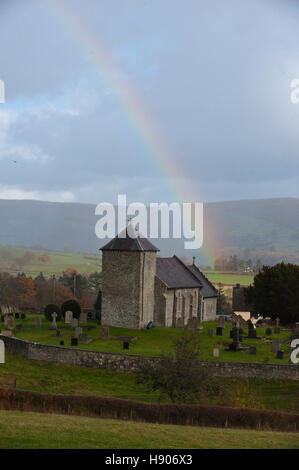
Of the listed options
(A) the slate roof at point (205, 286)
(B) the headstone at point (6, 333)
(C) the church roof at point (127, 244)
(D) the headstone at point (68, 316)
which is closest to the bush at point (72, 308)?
(D) the headstone at point (68, 316)

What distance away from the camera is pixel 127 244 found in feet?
148

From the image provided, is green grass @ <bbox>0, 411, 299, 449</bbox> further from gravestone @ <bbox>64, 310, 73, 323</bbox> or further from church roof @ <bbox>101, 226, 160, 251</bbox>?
gravestone @ <bbox>64, 310, 73, 323</bbox>

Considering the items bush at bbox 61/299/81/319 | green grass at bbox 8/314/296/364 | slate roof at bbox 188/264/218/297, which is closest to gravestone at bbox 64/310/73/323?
green grass at bbox 8/314/296/364

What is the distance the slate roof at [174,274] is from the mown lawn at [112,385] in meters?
15.8

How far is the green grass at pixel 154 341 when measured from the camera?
114ft

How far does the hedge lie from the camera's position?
21.4 m

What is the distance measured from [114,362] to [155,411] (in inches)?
463

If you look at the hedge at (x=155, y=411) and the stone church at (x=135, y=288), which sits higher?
the stone church at (x=135, y=288)

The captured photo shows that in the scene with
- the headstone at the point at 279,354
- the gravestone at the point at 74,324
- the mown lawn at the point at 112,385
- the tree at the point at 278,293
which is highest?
the tree at the point at 278,293

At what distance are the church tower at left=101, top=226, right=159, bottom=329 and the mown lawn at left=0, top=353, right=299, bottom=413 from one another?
11206 millimetres

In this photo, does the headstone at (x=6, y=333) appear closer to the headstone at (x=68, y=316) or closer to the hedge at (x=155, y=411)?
the headstone at (x=68, y=316)

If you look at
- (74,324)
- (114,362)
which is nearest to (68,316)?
(74,324)
